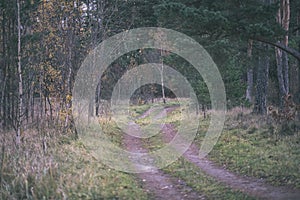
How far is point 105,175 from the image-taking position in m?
9.73

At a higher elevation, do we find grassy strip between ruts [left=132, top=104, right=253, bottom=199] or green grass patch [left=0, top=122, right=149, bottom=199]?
green grass patch [left=0, top=122, right=149, bottom=199]

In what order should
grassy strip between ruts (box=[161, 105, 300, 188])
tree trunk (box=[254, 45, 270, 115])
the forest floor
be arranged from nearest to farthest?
the forest floor, grassy strip between ruts (box=[161, 105, 300, 188]), tree trunk (box=[254, 45, 270, 115])

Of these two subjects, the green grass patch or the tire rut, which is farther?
the tire rut

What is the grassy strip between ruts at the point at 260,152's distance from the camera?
1003 cm

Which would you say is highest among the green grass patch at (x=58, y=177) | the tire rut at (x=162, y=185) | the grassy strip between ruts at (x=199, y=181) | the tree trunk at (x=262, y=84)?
the tree trunk at (x=262, y=84)

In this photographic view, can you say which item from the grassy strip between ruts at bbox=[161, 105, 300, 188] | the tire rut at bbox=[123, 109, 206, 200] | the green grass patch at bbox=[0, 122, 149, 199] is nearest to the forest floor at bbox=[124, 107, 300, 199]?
the tire rut at bbox=[123, 109, 206, 200]

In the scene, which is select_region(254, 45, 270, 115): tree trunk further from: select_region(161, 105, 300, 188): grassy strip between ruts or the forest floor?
the forest floor

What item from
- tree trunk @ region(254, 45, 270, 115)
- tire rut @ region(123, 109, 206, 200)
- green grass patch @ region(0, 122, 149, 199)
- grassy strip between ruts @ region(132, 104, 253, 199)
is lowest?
tire rut @ region(123, 109, 206, 200)

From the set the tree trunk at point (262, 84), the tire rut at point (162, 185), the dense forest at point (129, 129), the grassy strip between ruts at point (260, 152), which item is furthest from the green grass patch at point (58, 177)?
the tree trunk at point (262, 84)

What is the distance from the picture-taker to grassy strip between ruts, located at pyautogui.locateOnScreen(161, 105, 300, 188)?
10031mm

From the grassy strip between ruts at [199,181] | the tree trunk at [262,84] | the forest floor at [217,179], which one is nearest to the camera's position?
the forest floor at [217,179]

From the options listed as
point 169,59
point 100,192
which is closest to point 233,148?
point 169,59

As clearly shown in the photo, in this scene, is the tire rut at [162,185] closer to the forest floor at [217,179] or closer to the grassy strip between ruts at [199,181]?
the forest floor at [217,179]

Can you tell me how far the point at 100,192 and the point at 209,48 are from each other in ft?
24.0
